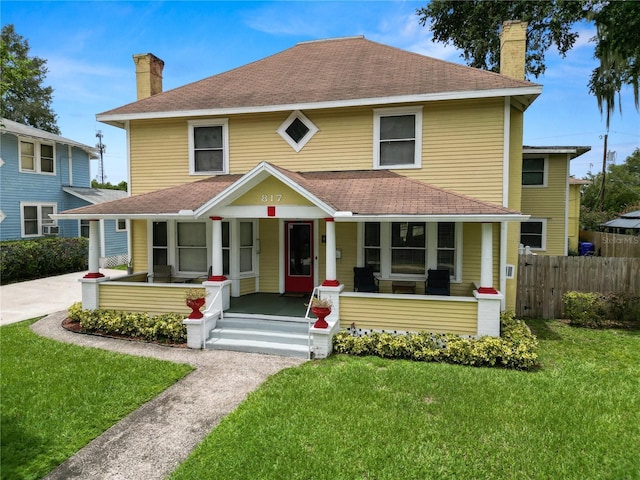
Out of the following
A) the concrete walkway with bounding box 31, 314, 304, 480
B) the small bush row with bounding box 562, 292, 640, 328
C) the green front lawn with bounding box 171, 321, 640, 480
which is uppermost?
the small bush row with bounding box 562, 292, 640, 328

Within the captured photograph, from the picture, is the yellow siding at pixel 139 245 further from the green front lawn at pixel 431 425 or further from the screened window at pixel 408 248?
the screened window at pixel 408 248

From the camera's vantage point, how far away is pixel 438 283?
9.30 metres

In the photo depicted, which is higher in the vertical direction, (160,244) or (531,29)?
(531,29)

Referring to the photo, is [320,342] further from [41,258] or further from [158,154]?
[41,258]

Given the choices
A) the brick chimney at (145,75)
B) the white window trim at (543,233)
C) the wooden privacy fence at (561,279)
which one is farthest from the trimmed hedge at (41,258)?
the white window trim at (543,233)

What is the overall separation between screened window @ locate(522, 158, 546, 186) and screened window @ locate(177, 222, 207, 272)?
44.4 ft

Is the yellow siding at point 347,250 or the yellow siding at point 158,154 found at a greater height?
the yellow siding at point 158,154

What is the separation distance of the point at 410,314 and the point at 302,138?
226 inches

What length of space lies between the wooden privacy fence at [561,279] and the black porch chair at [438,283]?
295cm

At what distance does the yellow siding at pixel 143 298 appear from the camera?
9.38m

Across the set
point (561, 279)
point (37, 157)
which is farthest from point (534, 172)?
point (37, 157)

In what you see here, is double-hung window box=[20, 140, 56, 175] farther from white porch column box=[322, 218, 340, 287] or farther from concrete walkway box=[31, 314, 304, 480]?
white porch column box=[322, 218, 340, 287]

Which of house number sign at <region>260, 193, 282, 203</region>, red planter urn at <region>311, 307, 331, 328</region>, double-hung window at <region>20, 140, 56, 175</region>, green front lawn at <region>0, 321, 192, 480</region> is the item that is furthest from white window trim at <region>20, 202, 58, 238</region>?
red planter urn at <region>311, 307, 331, 328</region>

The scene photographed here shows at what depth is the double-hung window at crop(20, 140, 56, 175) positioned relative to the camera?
1819 centimetres
